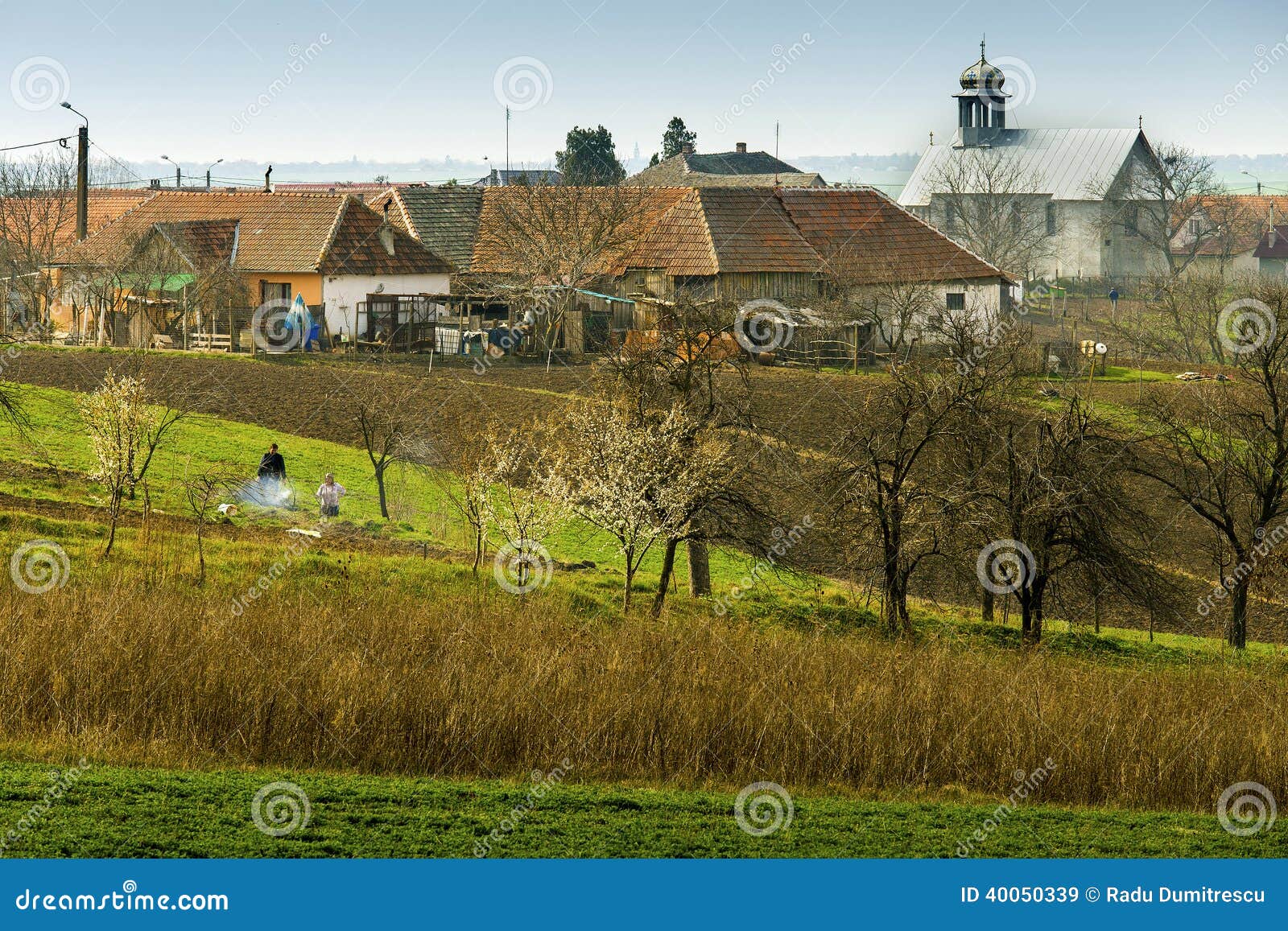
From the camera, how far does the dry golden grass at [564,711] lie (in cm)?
1350

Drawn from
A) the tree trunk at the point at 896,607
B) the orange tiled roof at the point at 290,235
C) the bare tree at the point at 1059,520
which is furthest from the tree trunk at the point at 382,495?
the orange tiled roof at the point at 290,235

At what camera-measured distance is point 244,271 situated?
159 ft

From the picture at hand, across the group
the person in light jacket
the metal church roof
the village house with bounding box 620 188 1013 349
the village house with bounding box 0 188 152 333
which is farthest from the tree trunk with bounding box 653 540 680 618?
the metal church roof

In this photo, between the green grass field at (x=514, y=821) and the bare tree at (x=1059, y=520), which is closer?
the green grass field at (x=514, y=821)

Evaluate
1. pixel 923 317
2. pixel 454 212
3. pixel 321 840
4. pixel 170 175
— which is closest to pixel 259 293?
pixel 454 212

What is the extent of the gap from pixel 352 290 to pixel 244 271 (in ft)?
12.6

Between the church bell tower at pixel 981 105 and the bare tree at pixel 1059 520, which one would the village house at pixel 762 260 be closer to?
the bare tree at pixel 1059 520

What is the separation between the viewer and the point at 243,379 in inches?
1454

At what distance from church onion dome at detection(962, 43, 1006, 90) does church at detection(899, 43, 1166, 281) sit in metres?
0.07

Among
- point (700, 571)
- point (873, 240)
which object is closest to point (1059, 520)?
point (700, 571)

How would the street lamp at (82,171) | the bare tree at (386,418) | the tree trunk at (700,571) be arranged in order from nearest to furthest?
the tree trunk at (700,571)
the bare tree at (386,418)
the street lamp at (82,171)

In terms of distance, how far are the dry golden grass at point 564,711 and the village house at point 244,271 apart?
29865mm

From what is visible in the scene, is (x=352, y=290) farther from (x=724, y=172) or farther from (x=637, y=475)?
(x=724, y=172)

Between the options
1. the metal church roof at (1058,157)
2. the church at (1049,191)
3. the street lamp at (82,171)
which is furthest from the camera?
the metal church roof at (1058,157)
